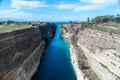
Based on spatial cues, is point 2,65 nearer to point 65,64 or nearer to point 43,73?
point 43,73

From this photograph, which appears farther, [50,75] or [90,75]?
[50,75]

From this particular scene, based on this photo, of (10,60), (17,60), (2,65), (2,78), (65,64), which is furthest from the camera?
(65,64)

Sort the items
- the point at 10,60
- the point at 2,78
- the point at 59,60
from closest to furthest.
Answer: the point at 2,78 → the point at 10,60 → the point at 59,60

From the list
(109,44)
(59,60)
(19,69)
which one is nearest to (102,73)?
(109,44)

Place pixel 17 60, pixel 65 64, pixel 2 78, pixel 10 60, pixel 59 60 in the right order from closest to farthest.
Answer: pixel 2 78, pixel 10 60, pixel 17 60, pixel 65 64, pixel 59 60

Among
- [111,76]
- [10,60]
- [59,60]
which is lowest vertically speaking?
[59,60]

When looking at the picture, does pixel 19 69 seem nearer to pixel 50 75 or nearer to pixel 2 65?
pixel 2 65

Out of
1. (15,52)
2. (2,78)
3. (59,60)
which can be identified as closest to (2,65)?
(2,78)

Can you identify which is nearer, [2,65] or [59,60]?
[2,65]

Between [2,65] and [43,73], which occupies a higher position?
[2,65]
